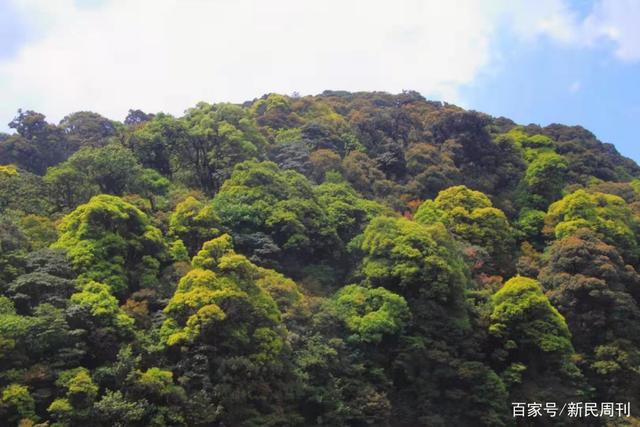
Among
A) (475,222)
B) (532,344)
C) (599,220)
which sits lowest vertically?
(532,344)

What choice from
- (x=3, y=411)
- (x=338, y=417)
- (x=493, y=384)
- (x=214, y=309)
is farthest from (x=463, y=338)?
(x=3, y=411)

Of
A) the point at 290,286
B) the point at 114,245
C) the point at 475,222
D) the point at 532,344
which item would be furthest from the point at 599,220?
the point at 114,245

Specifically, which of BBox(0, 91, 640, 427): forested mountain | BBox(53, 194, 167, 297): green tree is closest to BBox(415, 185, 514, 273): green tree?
BBox(0, 91, 640, 427): forested mountain

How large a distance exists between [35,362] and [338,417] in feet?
30.7

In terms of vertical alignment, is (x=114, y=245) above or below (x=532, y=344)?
above

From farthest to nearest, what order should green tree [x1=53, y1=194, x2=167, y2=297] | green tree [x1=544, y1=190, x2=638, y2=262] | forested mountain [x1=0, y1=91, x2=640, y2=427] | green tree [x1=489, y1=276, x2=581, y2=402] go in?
green tree [x1=544, y1=190, x2=638, y2=262], green tree [x1=489, y1=276, x2=581, y2=402], green tree [x1=53, y1=194, x2=167, y2=297], forested mountain [x1=0, y1=91, x2=640, y2=427]

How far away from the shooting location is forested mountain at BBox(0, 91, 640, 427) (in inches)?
→ 725

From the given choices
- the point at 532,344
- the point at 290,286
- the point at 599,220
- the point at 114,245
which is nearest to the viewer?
the point at 114,245

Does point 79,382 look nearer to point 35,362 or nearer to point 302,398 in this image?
point 35,362

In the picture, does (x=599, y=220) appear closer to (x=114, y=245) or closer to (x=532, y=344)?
(x=532, y=344)

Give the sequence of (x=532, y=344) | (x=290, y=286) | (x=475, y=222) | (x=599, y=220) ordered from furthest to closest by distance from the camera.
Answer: (x=475, y=222)
(x=599, y=220)
(x=532, y=344)
(x=290, y=286)

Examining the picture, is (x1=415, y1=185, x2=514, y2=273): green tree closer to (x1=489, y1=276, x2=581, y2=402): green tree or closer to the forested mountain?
the forested mountain

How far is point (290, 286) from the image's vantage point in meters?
23.1

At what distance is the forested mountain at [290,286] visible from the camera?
18.4 m
